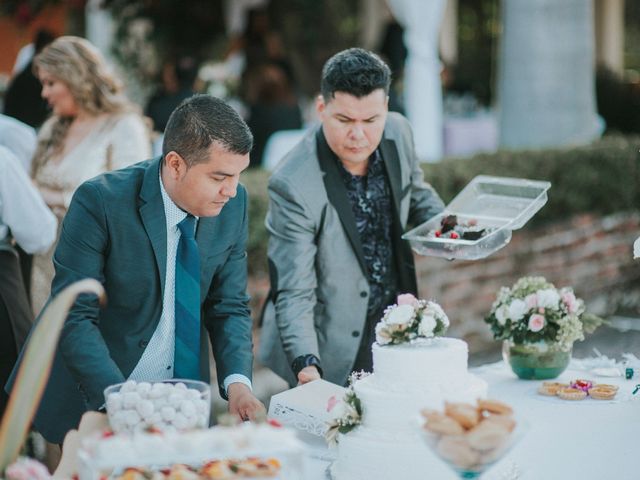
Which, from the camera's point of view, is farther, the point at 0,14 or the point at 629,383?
Result: the point at 0,14

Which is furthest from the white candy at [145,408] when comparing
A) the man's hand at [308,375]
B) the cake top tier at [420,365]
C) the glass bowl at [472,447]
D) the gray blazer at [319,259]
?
the gray blazer at [319,259]

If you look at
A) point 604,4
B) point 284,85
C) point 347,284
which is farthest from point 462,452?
point 604,4

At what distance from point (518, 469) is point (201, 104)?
131cm

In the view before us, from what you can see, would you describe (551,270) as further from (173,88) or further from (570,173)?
(173,88)

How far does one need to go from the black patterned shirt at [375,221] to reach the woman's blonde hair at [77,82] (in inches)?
60.1

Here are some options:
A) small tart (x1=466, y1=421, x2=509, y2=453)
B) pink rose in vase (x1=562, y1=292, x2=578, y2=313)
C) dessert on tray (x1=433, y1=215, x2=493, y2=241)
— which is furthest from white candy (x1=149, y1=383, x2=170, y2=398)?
pink rose in vase (x1=562, y1=292, x2=578, y2=313)

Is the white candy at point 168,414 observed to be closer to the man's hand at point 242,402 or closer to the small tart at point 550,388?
the man's hand at point 242,402

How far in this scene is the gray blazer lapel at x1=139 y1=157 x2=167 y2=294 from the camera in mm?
2994

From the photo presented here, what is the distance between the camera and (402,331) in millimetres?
2934

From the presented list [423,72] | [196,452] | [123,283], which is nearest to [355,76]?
[123,283]

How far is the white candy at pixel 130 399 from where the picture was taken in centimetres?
240

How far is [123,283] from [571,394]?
5.22 ft

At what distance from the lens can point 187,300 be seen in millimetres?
3041

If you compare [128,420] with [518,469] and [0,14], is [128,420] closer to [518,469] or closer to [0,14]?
[518,469]
